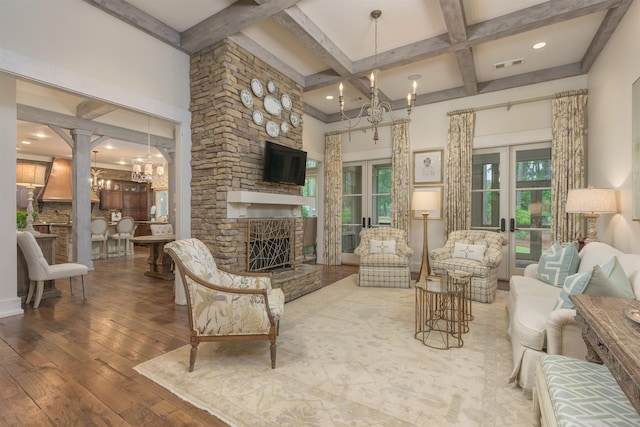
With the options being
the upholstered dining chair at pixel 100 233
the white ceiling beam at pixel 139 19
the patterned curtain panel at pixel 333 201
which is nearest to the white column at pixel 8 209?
the white ceiling beam at pixel 139 19

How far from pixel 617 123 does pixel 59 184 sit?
12.0 metres

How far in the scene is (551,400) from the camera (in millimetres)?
1229

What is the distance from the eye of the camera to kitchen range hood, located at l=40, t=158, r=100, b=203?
845 centimetres

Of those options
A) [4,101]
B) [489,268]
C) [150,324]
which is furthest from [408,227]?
[4,101]

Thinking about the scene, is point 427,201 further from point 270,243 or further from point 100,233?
point 100,233

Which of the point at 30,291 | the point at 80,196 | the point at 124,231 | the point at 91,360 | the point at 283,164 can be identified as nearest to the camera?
the point at 91,360

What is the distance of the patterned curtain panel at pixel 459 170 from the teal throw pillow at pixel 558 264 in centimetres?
205

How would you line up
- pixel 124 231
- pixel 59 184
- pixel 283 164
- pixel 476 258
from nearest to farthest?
pixel 476 258, pixel 283 164, pixel 124 231, pixel 59 184

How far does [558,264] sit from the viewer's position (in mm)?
2963

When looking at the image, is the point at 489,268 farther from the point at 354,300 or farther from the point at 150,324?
the point at 150,324

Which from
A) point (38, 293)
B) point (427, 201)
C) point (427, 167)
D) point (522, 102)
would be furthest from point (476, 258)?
point (38, 293)

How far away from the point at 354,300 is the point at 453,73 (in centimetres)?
379

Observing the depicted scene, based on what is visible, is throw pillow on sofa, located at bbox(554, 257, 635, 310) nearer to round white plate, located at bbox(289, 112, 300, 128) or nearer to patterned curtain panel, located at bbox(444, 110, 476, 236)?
patterned curtain panel, located at bbox(444, 110, 476, 236)

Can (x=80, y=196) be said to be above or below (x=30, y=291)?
above
